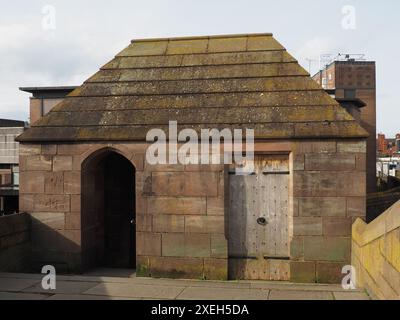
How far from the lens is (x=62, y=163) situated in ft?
32.4

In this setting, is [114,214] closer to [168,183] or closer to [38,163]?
[38,163]

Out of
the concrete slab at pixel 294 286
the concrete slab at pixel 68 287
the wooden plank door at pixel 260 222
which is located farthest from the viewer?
the wooden plank door at pixel 260 222

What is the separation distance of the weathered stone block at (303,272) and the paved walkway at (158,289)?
0.24 metres

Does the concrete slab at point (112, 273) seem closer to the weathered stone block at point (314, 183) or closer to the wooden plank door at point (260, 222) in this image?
the wooden plank door at point (260, 222)

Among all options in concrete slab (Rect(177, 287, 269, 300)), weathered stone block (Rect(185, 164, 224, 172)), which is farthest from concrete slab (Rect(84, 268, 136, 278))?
weathered stone block (Rect(185, 164, 224, 172))

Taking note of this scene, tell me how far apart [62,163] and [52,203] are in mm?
924

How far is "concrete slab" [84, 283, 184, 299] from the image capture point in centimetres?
780

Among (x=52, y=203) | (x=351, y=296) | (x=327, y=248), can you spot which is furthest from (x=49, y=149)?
(x=351, y=296)

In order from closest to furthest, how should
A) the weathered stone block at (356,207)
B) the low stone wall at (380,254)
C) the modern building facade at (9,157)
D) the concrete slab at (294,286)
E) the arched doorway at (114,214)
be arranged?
the low stone wall at (380,254), the concrete slab at (294,286), the weathered stone block at (356,207), the arched doorway at (114,214), the modern building facade at (9,157)

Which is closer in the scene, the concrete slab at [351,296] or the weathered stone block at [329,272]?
the concrete slab at [351,296]

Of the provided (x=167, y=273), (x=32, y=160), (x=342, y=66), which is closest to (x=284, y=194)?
(x=167, y=273)

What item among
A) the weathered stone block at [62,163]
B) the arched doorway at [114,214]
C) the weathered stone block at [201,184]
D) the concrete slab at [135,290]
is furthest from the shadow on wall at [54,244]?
the weathered stone block at [201,184]

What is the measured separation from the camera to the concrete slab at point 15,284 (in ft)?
26.7
